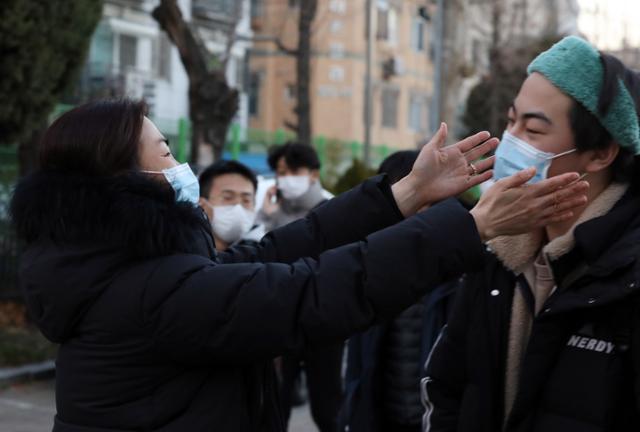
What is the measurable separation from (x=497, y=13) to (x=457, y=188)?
2358cm

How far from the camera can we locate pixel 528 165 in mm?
2771

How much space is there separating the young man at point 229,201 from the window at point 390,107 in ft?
116

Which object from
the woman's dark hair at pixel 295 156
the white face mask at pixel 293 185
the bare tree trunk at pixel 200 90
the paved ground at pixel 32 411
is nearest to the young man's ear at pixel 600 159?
the white face mask at pixel 293 185

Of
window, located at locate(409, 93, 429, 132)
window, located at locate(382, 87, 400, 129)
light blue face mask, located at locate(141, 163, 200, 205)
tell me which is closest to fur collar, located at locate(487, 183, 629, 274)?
light blue face mask, located at locate(141, 163, 200, 205)

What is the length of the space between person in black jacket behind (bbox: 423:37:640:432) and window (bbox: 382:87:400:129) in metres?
38.3

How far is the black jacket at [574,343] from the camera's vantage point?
2488 mm

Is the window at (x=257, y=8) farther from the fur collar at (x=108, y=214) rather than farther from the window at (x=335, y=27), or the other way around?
the fur collar at (x=108, y=214)

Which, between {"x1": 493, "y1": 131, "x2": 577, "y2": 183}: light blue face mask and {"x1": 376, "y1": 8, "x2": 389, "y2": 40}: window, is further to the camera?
{"x1": 376, "y1": 8, "x2": 389, "y2": 40}: window

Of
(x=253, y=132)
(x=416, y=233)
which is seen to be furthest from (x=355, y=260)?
(x=253, y=132)

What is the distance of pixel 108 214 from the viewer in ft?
7.81

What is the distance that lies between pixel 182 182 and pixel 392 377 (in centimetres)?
202

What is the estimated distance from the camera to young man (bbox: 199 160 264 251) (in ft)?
18.7

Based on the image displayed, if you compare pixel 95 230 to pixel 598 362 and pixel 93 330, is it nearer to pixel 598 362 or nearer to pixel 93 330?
pixel 93 330

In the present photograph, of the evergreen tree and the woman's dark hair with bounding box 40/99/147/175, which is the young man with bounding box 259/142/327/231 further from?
the woman's dark hair with bounding box 40/99/147/175
